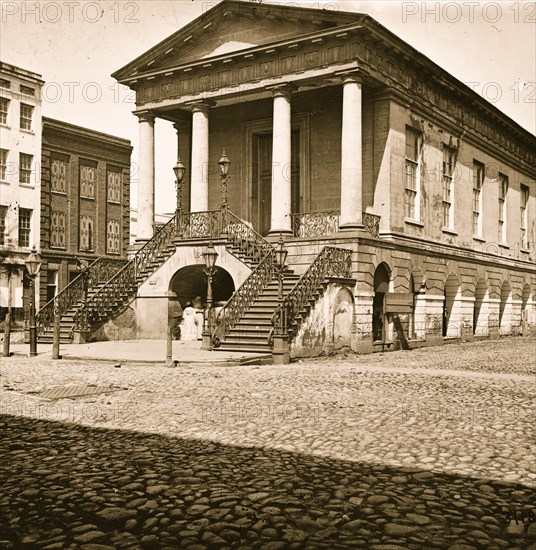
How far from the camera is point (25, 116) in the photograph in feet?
138

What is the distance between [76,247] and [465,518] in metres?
42.6

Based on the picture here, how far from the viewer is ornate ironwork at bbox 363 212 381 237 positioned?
79.3 ft

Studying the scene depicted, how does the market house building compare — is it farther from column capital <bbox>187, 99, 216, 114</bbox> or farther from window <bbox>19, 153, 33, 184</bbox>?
window <bbox>19, 153, 33, 184</bbox>

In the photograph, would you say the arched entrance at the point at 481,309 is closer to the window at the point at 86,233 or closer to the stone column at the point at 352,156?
the stone column at the point at 352,156

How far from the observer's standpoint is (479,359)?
20359mm

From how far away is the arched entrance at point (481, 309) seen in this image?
3338cm

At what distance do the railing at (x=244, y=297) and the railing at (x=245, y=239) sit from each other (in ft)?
2.87

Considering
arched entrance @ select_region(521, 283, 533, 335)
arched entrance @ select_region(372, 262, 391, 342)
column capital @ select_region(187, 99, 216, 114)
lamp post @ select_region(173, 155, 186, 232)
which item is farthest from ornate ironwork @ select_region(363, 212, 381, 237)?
arched entrance @ select_region(521, 283, 533, 335)

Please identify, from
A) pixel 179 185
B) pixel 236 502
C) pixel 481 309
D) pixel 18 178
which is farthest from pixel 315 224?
pixel 18 178

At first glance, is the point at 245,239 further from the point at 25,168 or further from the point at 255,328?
the point at 25,168

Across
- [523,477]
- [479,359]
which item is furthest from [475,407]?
[479,359]

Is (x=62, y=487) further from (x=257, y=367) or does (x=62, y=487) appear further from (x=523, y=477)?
(x=257, y=367)

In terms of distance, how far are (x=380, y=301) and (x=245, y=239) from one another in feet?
A: 18.0

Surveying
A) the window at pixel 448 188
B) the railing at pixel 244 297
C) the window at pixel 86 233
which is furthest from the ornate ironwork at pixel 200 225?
the window at pixel 86 233
